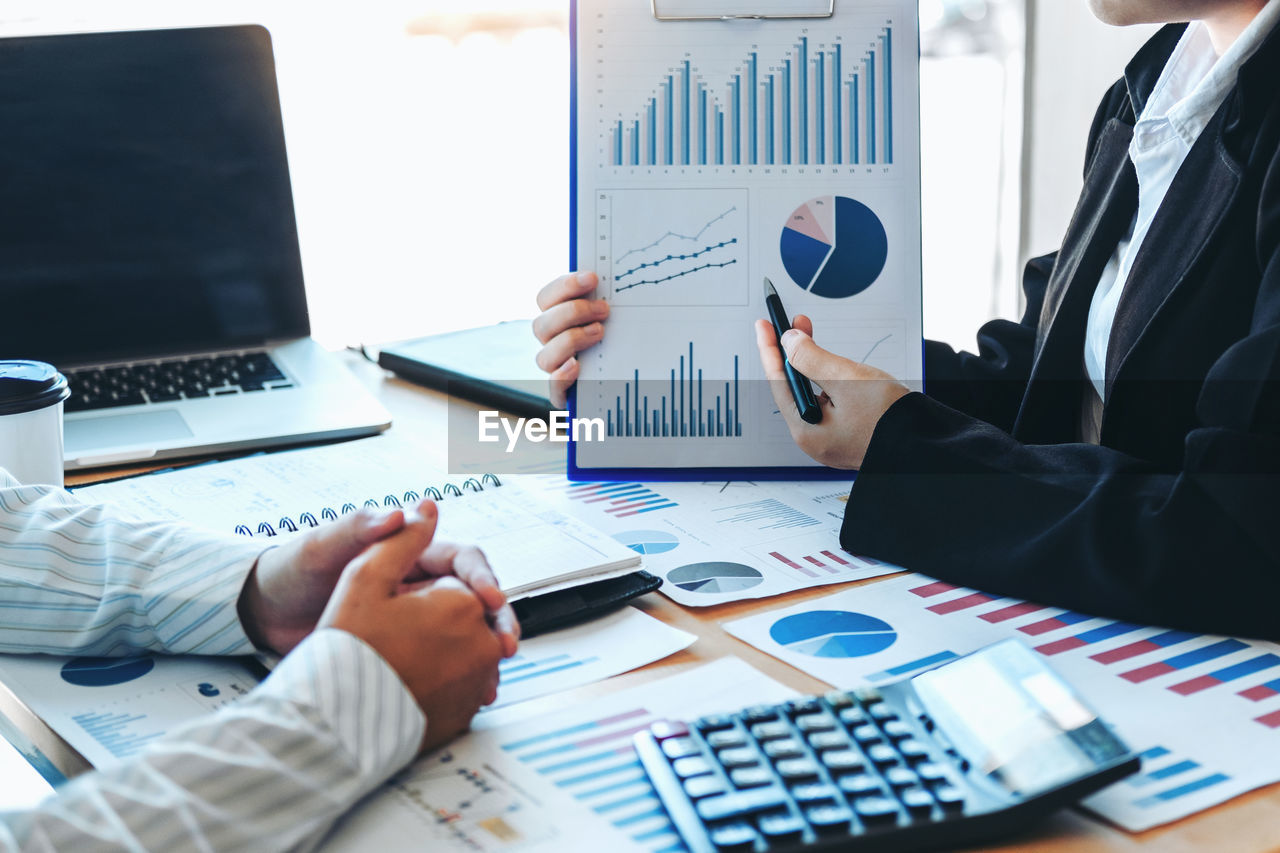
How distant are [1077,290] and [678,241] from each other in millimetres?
425

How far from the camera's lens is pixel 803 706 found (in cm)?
62

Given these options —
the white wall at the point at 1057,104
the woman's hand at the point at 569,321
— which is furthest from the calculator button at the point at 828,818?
the white wall at the point at 1057,104

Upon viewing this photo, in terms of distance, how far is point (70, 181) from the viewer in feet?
4.36

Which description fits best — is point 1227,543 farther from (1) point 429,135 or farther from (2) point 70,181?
(1) point 429,135

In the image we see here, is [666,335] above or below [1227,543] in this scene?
above

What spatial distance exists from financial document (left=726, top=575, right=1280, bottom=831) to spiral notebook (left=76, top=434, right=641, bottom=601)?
0.48 feet

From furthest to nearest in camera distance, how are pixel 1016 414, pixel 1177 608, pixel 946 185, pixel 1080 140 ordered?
1. pixel 946 185
2. pixel 1080 140
3. pixel 1016 414
4. pixel 1177 608

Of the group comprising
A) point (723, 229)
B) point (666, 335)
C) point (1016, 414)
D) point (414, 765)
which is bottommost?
point (414, 765)

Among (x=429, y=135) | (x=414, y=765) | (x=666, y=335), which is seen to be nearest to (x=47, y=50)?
(x=666, y=335)

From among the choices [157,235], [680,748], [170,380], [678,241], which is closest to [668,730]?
[680,748]

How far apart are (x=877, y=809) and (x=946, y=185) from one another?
3.33m

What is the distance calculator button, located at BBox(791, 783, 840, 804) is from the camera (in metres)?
0.54

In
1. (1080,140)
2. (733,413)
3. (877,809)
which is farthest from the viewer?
(1080,140)

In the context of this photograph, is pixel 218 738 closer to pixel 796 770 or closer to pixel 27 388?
pixel 796 770
